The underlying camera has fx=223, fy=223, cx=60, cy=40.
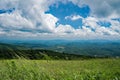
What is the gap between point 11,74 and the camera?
446 inches

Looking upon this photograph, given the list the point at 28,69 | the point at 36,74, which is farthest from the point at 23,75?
the point at 36,74

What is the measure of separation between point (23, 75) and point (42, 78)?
1.52 metres

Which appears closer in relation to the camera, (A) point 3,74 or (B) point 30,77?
(B) point 30,77

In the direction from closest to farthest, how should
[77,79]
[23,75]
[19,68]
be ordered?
[77,79]
[23,75]
[19,68]

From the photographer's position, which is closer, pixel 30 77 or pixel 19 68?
pixel 30 77

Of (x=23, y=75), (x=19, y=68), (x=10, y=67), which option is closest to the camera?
(x=23, y=75)

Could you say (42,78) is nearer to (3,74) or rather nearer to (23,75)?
(23,75)

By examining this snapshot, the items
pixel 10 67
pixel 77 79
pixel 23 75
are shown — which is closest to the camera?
pixel 77 79

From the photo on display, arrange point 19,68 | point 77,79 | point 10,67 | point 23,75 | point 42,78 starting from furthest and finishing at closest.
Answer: point 10,67 → point 19,68 → point 23,75 → point 42,78 → point 77,79

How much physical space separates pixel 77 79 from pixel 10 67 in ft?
17.0

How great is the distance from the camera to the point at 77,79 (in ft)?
26.3

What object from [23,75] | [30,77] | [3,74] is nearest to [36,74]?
[30,77]

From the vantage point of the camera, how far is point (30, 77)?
9.30 m

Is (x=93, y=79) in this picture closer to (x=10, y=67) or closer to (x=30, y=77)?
(x=30, y=77)
